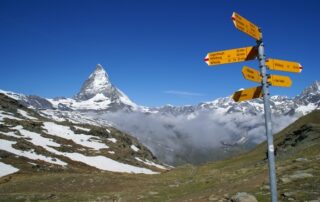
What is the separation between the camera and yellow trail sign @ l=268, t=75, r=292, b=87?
12181 mm

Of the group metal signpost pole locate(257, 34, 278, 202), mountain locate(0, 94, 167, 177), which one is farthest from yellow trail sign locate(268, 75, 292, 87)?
mountain locate(0, 94, 167, 177)

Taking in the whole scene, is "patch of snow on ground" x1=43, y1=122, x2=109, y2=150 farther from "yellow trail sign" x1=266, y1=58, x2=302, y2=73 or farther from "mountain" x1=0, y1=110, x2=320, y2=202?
"yellow trail sign" x1=266, y1=58, x2=302, y2=73

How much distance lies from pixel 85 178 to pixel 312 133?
41.8 metres

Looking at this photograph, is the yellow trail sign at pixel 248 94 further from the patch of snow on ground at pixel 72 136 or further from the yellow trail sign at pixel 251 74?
the patch of snow on ground at pixel 72 136

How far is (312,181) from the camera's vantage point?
29062 millimetres

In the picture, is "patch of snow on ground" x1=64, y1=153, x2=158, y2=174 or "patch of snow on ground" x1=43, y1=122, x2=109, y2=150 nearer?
"patch of snow on ground" x1=64, y1=153, x2=158, y2=174

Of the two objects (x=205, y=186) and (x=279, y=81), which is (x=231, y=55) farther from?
(x=205, y=186)

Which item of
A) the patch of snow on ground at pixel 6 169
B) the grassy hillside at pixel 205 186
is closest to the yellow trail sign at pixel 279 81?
the grassy hillside at pixel 205 186

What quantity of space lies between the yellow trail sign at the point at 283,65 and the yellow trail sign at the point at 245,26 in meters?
0.99

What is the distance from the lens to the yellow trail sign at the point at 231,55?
12.3m

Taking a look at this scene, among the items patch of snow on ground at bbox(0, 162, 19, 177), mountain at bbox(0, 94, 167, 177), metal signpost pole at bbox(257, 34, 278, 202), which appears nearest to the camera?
metal signpost pole at bbox(257, 34, 278, 202)

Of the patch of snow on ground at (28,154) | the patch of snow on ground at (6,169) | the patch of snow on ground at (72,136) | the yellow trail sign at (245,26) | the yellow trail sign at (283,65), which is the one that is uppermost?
the patch of snow on ground at (72,136)

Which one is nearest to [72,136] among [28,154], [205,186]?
[28,154]

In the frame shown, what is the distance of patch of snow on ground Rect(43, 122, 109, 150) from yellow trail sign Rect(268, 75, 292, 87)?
12202 cm
